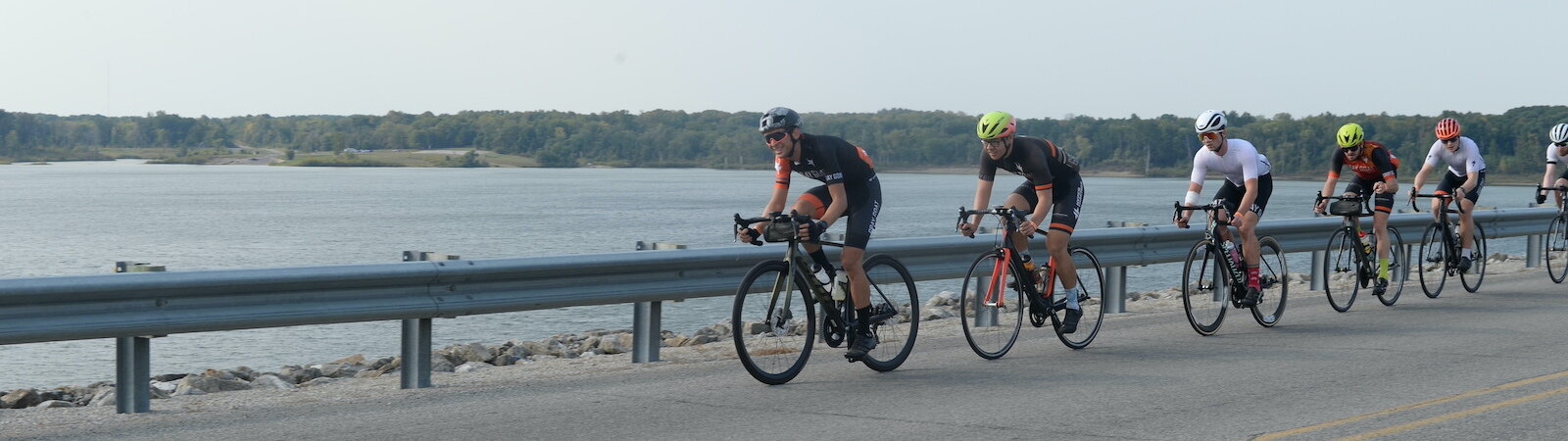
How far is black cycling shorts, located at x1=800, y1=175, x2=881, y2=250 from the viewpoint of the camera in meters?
8.27

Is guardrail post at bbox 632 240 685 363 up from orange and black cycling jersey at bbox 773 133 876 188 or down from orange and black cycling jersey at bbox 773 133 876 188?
down

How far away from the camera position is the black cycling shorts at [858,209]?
8273 mm

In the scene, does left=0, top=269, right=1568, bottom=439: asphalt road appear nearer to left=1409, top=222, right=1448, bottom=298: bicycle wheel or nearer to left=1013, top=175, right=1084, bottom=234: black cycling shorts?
left=1013, top=175, right=1084, bottom=234: black cycling shorts

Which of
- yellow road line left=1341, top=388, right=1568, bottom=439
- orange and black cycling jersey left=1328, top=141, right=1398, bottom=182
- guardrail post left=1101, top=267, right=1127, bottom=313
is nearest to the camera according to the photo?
yellow road line left=1341, top=388, right=1568, bottom=439

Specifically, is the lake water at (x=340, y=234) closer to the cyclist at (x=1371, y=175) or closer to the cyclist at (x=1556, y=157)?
the cyclist at (x=1371, y=175)

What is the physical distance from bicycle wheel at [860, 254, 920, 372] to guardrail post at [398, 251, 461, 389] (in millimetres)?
2373

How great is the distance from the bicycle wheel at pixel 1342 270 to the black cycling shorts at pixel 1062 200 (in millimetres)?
3415

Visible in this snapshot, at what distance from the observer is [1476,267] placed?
14070 mm

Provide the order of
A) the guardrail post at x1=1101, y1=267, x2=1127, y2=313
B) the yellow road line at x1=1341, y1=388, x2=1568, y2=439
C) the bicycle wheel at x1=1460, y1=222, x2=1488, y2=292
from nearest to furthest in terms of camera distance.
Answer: the yellow road line at x1=1341, y1=388, x2=1568, y2=439 < the guardrail post at x1=1101, y1=267, x2=1127, y2=313 < the bicycle wheel at x1=1460, y1=222, x2=1488, y2=292

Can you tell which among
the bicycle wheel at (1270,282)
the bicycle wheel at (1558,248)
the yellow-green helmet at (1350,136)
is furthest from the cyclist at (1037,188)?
the bicycle wheel at (1558,248)

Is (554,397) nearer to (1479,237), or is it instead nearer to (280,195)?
(1479,237)

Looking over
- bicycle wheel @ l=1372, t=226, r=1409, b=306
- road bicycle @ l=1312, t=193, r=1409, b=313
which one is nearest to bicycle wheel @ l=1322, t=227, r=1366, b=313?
road bicycle @ l=1312, t=193, r=1409, b=313

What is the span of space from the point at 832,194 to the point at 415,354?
2321mm

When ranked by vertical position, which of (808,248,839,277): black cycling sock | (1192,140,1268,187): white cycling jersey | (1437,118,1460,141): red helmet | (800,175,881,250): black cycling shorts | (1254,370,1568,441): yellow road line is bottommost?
(1254,370,1568,441): yellow road line
